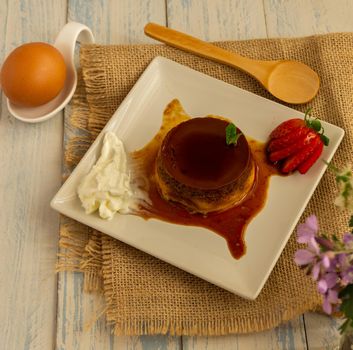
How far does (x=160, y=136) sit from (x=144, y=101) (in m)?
0.14

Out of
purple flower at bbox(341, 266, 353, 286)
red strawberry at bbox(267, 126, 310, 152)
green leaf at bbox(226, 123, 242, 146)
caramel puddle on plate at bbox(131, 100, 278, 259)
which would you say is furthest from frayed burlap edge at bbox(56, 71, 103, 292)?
purple flower at bbox(341, 266, 353, 286)

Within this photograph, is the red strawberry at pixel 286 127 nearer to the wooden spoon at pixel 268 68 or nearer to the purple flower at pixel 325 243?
the wooden spoon at pixel 268 68

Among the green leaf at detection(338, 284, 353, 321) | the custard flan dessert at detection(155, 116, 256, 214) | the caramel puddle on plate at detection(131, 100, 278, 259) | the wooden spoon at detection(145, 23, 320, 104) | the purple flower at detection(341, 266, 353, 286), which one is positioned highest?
the purple flower at detection(341, 266, 353, 286)

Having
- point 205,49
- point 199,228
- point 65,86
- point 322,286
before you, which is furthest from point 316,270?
point 65,86

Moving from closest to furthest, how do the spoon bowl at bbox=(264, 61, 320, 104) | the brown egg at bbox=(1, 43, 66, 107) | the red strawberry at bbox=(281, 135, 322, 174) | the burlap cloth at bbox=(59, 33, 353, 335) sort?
the burlap cloth at bbox=(59, 33, 353, 335) < the red strawberry at bbox=(281, 135, 322, 174) < the brown egg at bbox=(1, 43, 66, 107) < the spoon bowl at bbox=(264, 61, 320, 104)

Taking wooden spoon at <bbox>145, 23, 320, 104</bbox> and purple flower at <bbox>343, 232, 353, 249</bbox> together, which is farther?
wooden spoon at <bbox>145, 23, 320, 104</bbox>

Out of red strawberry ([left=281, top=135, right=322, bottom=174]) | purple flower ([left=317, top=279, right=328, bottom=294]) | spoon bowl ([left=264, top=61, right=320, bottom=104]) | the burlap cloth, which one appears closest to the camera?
purple flower ([left=317, top=279, right=328, bottom=294])

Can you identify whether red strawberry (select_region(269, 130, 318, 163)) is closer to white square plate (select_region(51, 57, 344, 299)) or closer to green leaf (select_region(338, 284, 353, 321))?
white square plate (select_region(51, 57, 344, 299))

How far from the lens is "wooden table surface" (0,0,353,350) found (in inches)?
60.7

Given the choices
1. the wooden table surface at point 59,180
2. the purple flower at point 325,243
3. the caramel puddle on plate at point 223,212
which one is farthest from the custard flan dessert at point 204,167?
the purple flower at point 325,243

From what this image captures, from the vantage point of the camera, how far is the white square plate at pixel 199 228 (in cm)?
154

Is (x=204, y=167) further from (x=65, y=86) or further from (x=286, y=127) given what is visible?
(x=65, y=86)

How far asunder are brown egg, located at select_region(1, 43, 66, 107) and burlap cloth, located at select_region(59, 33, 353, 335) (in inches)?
5.1

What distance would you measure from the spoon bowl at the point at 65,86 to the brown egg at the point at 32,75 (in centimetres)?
5
